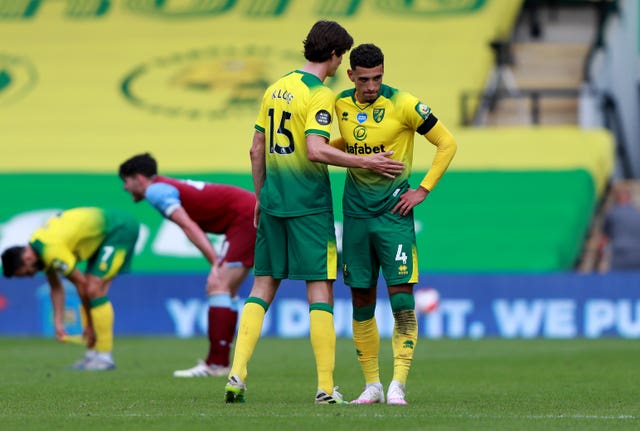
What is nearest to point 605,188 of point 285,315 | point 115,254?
point 285,315

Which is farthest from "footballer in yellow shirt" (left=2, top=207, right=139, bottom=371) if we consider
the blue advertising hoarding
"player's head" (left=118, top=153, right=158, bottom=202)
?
the blue advertising hoarding

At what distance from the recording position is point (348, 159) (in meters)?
7.85

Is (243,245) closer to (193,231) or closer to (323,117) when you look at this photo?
(193,231)

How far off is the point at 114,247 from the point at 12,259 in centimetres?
98

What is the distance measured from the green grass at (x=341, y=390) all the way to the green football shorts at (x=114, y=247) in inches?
35.0

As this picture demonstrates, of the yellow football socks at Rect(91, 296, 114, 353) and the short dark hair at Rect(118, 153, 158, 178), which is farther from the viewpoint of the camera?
the yellow football socks at Rect(91, 296, 114, 353)

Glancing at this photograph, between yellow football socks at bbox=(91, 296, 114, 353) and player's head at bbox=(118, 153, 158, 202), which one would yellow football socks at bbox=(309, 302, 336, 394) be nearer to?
player's head at bbox=(118, 153, 158, 202)

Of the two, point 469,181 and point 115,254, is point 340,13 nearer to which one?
point 469,181

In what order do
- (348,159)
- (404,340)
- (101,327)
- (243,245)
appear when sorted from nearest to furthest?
(348,159) < (404,340) < (243,245) < (101,327)

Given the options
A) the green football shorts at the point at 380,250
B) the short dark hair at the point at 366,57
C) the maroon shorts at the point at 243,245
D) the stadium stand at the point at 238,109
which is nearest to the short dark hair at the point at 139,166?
→ the maroon shorts at the point at 243,245

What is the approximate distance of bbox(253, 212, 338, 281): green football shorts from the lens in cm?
801

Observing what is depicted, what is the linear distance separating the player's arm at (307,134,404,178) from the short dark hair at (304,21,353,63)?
0.51m

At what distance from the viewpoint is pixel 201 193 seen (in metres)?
11.4

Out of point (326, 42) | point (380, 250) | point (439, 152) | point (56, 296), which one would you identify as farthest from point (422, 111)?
point (56, 296)
